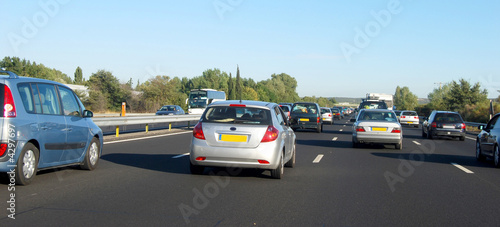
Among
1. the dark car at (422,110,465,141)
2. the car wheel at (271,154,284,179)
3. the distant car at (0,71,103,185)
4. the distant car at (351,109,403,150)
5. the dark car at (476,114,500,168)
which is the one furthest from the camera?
the dark car at (422,110,465,141)

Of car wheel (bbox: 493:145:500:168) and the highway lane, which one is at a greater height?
car wheel (bbox: 493:145:500:168)

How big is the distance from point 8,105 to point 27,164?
0.99m

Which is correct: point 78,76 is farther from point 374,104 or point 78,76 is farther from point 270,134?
point 270,134

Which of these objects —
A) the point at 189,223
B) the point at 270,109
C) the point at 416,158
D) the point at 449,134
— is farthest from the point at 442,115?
the point at 189,223

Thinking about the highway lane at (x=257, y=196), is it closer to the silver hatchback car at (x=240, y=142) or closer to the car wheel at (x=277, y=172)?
the car wheel at (x=277, y=172)

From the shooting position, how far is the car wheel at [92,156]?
9727 millimetres

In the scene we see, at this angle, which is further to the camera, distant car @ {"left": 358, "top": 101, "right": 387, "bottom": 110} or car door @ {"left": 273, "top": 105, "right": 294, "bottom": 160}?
distant car @ {"left": 358, "top": 101, "right": 387, "bottom": 110}

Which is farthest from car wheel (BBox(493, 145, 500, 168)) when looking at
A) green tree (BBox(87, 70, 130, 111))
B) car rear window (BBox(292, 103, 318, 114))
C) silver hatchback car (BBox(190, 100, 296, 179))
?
green tree (BBox(87, 70, 130, 111))

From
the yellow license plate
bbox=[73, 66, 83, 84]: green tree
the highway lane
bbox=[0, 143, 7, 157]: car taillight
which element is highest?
bbox=[73, 66, 83, 84]: green tree

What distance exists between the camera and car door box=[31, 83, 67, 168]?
8055 mm

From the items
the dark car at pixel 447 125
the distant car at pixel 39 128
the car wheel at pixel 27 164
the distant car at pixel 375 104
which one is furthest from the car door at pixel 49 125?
the distant car at pixel 375 104

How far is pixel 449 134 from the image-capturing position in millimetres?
23828

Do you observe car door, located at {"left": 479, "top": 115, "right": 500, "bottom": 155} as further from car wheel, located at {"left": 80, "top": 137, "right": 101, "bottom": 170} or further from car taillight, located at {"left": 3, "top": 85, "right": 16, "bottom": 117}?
car taillight, located at {"left": 3, "top": 85, "right": 16, "bottom": 117}

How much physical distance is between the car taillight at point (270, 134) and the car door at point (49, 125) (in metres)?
3.48
